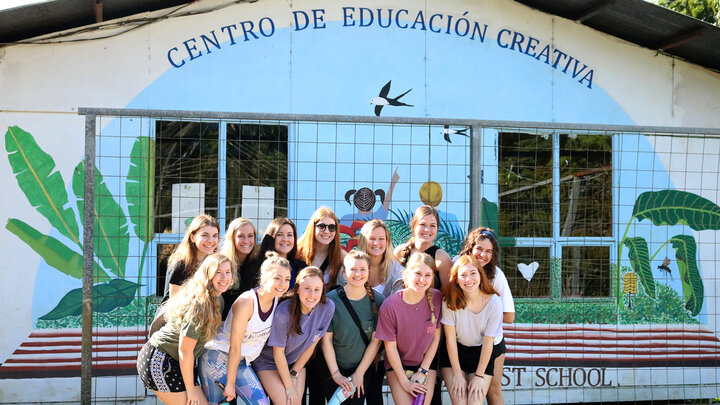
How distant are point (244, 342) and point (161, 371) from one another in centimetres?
52

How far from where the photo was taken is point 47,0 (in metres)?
5.96

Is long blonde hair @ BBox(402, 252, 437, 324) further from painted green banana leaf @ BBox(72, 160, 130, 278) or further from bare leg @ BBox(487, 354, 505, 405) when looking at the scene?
painted green banana leaf @ BBox(72, 160, 130, 278)

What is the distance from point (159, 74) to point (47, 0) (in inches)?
47.6

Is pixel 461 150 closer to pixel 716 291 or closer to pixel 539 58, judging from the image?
pixel 539 58

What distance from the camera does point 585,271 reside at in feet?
24.0

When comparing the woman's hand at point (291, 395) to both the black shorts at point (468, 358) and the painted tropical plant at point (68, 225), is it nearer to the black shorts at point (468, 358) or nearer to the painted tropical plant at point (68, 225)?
the black shorts at point (468, 358)

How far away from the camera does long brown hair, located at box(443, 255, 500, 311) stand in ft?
15.0

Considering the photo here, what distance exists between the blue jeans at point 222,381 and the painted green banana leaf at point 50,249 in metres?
2.68

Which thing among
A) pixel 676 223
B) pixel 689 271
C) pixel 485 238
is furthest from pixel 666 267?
pixel 485 238

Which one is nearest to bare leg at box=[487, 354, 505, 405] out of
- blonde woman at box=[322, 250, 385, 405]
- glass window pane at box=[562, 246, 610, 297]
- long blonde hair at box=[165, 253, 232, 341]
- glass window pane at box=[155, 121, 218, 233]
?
blonde woman at box=[322, 250, 385, 405]

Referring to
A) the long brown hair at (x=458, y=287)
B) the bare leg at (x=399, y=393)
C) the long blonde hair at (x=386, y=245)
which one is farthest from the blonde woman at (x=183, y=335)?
the long brown hair at (x=458, y=287)

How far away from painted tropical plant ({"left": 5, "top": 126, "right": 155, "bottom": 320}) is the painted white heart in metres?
3.78

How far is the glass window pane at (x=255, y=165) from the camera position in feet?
22.3

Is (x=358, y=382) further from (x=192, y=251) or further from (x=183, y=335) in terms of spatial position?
(x=192, y=251)
